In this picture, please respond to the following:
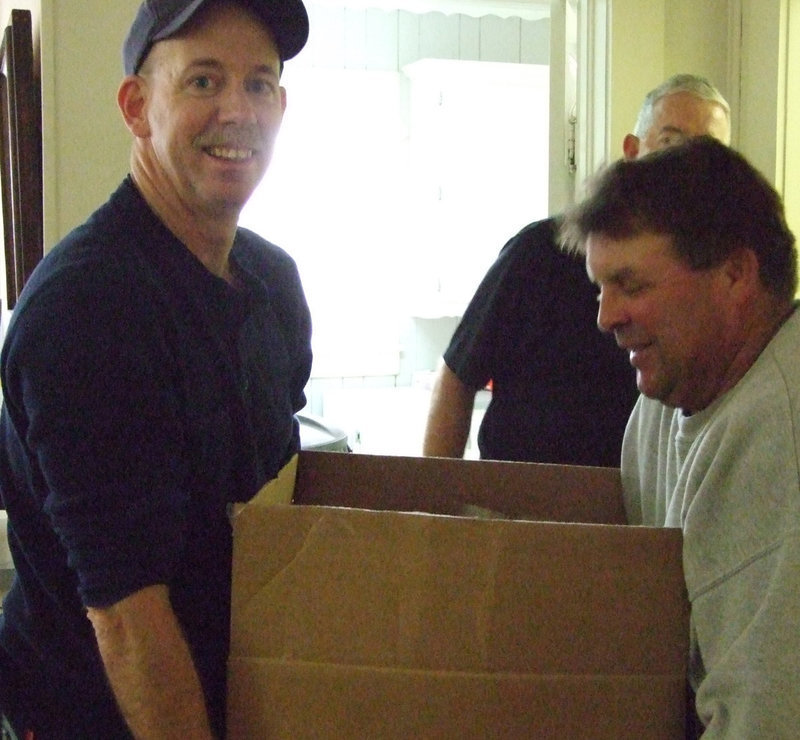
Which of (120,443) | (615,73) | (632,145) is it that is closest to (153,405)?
(120,443)

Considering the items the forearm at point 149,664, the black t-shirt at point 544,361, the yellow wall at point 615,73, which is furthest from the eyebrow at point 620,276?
the yellow wall at point 615,73

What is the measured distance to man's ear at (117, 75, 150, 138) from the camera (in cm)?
107

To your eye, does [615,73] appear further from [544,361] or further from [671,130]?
[544,361]

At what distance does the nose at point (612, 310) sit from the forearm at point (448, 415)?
0.84m

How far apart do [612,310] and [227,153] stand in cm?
46

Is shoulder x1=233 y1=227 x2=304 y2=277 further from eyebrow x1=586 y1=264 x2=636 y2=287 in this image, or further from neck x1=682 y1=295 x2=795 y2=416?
neck x1=682 y1=295 x2=795 y2=416

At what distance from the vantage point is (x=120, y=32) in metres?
2.00

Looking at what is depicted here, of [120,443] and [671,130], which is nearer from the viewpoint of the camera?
[120,443]

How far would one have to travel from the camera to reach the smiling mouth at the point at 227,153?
1.03 metres

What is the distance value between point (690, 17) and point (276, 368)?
1.84m

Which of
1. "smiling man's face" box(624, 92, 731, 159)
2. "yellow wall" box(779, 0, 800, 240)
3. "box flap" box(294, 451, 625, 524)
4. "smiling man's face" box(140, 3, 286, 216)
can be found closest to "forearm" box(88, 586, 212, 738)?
"box flap" box(294, 451, 625, 524)

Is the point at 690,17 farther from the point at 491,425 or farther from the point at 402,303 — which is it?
the point at 402,303

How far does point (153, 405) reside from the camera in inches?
33.7

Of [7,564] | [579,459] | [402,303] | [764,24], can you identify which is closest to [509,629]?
[579,459]
